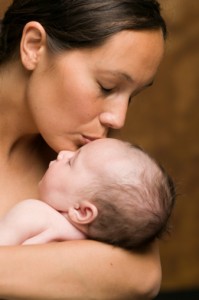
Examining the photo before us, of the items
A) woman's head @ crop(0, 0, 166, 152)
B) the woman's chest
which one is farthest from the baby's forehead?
the woman's chest

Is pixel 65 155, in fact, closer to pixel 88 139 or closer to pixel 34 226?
pixel 88 139

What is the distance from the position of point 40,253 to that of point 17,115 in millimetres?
542

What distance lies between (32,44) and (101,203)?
1.76 ft

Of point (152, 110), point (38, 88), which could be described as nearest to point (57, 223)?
point (38, 88)

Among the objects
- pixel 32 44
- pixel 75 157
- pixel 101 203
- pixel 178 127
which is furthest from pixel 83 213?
pixel 178 127

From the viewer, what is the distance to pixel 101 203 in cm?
207

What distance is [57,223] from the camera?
2.12m

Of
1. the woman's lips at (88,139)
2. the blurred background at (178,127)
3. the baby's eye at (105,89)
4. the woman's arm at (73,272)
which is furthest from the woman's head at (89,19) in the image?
the blurred background at (178,127)

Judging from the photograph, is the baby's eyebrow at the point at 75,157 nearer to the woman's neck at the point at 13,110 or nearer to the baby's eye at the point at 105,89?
the baby's eye at the point at 105,89

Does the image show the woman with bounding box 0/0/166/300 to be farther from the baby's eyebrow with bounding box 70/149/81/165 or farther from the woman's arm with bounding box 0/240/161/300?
the baby's eyebrow with bounding box 70/149/81/165

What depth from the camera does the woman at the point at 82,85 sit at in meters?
2.08

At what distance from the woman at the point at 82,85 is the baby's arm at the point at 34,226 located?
0.05 m

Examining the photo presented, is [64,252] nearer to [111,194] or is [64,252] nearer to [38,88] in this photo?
[111,194]

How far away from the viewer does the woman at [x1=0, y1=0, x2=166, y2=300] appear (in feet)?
6.82
